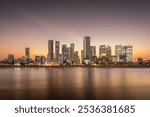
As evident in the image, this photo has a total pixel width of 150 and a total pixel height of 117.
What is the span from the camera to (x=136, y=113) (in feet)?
51.4

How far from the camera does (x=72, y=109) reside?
15.9m

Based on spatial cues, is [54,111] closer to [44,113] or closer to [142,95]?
[44,113]

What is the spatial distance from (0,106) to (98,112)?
→ 6.22 meters

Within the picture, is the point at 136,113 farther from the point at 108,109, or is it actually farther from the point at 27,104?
the point at 27,104

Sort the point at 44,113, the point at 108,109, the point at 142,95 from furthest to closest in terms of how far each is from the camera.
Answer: the point at 142,95
the point at 108,109
the point at 44,113

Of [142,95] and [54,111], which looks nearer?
[54,111]

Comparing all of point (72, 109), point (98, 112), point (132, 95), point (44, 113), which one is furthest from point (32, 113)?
point (132, 95)

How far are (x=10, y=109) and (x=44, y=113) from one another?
2.82m

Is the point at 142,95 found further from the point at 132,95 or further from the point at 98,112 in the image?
the point at 98,112

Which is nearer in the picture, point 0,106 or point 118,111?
point 118,111

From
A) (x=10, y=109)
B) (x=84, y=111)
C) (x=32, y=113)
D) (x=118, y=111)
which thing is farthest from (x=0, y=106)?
(x=118, y=111)

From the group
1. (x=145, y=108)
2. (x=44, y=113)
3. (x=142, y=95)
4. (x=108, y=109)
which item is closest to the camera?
(x=44, y=113)

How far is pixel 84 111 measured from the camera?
50.7 ft

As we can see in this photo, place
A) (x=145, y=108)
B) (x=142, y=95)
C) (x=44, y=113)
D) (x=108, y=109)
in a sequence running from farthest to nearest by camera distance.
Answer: (x=142, y=95)
(x=145, y=108)
(x=108, y=109)
(x=44, y=113)
